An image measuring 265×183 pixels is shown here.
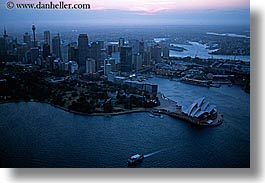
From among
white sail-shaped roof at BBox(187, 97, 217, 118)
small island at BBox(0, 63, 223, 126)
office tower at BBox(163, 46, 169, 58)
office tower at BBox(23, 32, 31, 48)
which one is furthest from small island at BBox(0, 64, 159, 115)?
office tower at BBox(163, 46, 169, 58)

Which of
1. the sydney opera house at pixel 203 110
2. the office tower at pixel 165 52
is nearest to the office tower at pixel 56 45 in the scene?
the office tower at pixel 165 52

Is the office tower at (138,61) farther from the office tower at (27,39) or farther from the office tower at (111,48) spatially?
the office tower at (27,39)

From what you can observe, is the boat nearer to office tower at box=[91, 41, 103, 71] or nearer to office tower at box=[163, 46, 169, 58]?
office tower at box=[91, 41, 103, 71]

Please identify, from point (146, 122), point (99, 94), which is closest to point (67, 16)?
point (99, 94)

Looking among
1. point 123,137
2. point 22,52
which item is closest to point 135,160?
point 123,137

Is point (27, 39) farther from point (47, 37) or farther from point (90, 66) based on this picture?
point (90, 66)

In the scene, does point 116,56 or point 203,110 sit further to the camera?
point 116,56

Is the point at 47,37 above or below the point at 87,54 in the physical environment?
above

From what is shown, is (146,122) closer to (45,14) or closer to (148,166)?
(148,166)
